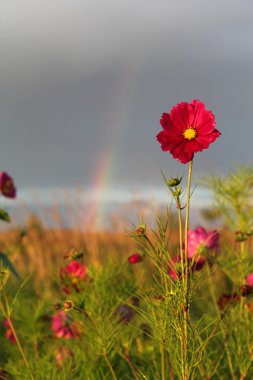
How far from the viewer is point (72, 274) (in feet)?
8.86

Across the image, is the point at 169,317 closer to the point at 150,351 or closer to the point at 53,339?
the point at 150,351

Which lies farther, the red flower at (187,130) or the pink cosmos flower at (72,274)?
the pink cosmos flower at (72,274)

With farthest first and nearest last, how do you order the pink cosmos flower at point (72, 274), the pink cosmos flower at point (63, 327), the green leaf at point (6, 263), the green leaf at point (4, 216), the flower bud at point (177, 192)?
1. the pink cosmos flower at point (63, 327)
2. the green leaf at point (4, 216)
3. the pink cosmos flower at point (72, 274)
4. the green leaf at point (6, 263)
5. the flower bud at point (177, 192)

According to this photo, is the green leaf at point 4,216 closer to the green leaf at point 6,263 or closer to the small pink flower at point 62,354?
the green leaf at point 6,263

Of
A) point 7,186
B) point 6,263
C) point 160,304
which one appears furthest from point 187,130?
point 7,186

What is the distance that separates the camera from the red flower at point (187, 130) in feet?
5.24

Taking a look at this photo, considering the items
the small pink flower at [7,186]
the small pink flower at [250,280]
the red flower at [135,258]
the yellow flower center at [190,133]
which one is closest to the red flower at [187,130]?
the yellow flower center at [190,133]

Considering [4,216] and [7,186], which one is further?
[7,186]

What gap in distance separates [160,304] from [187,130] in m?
0.47

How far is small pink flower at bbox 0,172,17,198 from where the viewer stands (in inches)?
131

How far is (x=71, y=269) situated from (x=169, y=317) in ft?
3.48

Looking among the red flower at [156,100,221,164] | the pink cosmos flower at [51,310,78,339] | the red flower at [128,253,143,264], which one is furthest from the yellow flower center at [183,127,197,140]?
the pink cosmos flower at [51,310,78,339]

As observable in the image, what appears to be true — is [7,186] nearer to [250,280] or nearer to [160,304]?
[250,280]

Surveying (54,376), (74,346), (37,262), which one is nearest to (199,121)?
(54,376)
